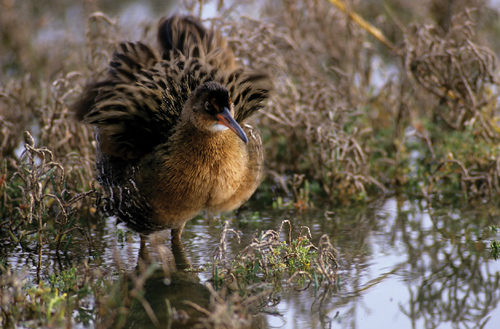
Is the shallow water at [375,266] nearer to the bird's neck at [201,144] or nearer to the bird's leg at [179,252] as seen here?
the bird's leg at [179,252]

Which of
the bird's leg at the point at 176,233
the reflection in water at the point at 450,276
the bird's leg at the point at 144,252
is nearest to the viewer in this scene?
the reflection in water at the point at 450,276

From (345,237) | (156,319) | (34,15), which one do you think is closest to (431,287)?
(345,237)

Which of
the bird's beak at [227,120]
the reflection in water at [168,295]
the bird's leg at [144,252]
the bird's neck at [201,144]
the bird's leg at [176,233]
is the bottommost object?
the reflection in water at [168,295]

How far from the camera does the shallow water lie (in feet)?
11.5

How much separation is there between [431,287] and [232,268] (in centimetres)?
122

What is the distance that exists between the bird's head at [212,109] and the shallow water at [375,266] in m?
0.96

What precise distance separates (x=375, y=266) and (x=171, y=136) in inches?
63.7

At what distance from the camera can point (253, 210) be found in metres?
5.75

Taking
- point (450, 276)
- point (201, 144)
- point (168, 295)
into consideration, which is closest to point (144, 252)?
point (168, 295)

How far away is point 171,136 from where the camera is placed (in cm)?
429

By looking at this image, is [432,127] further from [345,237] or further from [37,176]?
[37,176]

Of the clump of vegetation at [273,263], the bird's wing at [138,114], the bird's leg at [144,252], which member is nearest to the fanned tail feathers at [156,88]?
the bird's wing at [138,114]

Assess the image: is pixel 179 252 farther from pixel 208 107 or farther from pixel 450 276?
pixel 450 276

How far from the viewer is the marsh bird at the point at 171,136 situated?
13.8 feet
